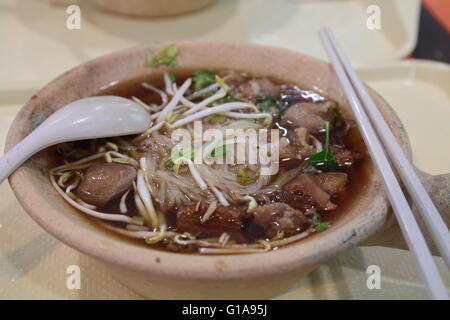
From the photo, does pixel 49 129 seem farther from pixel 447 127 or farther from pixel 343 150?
pixel 447 127

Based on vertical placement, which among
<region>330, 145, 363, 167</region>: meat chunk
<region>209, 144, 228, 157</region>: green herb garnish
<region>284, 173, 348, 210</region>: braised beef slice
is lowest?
<region>284, 173, 348, 210</region>: braised beef slice

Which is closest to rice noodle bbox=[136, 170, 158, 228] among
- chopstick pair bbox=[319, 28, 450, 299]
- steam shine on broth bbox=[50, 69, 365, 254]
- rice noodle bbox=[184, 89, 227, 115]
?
steam shine on broth bbox=[50, 69, 365, 254]

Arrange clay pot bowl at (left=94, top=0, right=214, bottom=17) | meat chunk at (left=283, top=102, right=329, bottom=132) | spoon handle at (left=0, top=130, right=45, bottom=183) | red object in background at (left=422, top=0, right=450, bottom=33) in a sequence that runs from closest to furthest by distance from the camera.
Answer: spoon handle at (left=0, top=130, right=45, bottom=183) < meat chunk at (left=283, top=102, right=329, bottom=132) < clay pot bowl at (left=94, top=0, right=214, bottom=17) < red object in background at (left=422, top=0, right=450, bottom=33)

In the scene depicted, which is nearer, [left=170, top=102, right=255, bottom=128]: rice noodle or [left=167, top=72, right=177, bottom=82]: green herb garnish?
[left=170, top=102, right=255, bottom=128]: rice noodle

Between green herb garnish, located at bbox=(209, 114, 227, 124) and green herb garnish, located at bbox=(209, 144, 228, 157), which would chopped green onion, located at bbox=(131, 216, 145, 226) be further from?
green herb garnish, located at bbox=(209, 114, 227, 124)

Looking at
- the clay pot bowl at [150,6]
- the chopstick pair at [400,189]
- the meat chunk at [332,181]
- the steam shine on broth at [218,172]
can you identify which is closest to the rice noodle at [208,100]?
the steam shine on broth at [218,172]

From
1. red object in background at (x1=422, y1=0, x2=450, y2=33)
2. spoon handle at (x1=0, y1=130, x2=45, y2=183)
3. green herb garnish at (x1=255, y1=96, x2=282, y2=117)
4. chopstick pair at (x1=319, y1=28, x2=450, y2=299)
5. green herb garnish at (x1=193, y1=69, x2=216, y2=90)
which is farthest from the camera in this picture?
red object in background at (x1=422, y1=0, x2=450, y2=33)

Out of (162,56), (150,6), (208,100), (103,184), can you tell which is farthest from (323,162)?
(150,6)
